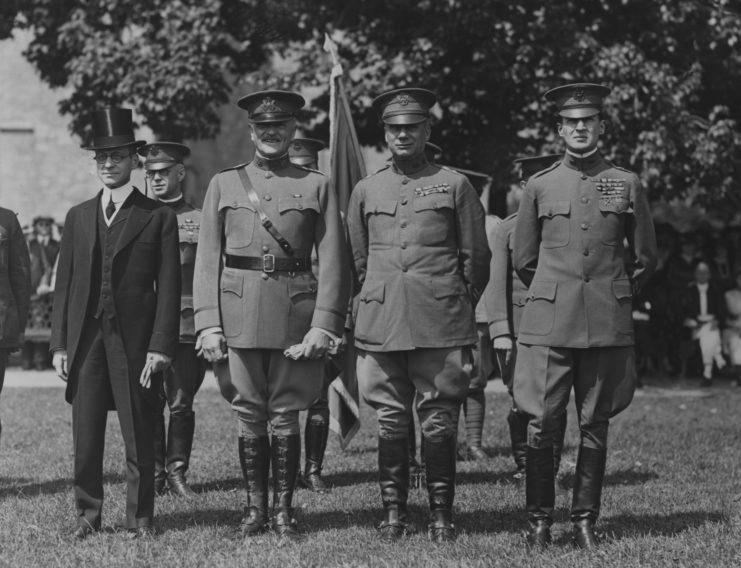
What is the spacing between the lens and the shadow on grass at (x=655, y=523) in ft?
19.1

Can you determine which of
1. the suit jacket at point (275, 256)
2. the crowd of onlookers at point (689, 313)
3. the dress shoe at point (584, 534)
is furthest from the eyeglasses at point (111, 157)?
the crowd of onlookers at point (689, 313)

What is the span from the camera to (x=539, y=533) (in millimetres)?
5500

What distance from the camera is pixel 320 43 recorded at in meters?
16.1

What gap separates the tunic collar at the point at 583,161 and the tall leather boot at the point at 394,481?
5.75 ft

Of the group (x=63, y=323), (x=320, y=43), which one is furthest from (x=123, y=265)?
(x=320, y=43)

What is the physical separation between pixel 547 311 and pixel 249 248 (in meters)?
1.63

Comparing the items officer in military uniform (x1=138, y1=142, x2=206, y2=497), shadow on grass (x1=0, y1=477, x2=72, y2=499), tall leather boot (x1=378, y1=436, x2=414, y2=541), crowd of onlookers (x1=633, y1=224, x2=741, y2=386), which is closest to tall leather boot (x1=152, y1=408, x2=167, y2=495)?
officer in military uniform (x1=138, y1=142, x2=206, y2=497)

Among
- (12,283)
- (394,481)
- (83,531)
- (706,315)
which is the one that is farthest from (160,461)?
(706,315)

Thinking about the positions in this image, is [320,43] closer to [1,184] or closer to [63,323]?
[63,323]

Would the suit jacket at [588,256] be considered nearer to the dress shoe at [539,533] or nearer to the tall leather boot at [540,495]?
the tall leather boot at [540,495]

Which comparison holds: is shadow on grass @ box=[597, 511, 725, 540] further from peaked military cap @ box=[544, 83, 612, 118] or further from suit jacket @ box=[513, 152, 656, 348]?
peaked military cap @ box=[544, 83, 612, 118]

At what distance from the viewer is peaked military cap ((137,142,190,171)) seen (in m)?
7.25

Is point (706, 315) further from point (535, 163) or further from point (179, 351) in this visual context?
point (179, 351)

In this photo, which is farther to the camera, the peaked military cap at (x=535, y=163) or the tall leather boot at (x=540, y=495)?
the peaked military cap at (x=535, y=163)
